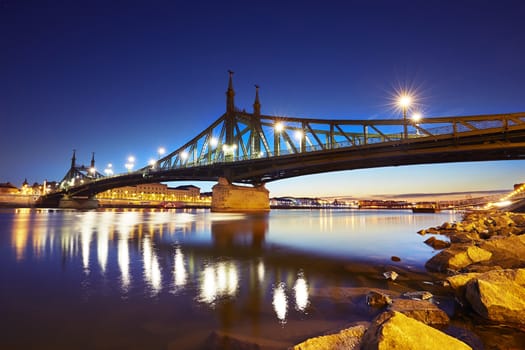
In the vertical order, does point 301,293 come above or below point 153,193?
below

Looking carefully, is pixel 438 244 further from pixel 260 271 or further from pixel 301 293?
pixel 301 293

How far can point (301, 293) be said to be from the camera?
6355 mm

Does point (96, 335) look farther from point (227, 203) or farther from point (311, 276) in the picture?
point (227, 203)

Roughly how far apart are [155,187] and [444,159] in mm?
145772

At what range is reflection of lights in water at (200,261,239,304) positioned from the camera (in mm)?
6227

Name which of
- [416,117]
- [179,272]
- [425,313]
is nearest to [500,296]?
[425,313]

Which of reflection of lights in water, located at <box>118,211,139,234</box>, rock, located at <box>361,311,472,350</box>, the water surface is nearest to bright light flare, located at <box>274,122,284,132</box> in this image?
reflection of lights in water, located at <box>118,211,139,234</box>

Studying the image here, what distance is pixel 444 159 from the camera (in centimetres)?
3691

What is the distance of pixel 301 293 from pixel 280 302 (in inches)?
31.6

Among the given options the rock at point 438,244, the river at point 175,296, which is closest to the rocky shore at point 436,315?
the river at point 175,296

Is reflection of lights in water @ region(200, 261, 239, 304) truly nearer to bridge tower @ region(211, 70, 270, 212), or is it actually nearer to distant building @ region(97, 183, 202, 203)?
bridge tower @ region(211, 70, 270, 212)

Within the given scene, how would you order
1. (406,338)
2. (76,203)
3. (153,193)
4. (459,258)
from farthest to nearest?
(153,193)
(76,203)
(459,258)
(406,338)

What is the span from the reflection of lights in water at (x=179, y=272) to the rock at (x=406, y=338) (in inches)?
203

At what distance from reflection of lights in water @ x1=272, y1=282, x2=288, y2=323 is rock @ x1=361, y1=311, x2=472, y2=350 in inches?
83.5
